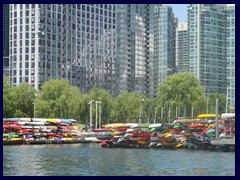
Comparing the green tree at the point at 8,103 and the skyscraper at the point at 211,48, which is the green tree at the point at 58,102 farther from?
the skyscraper at the point at 211,48

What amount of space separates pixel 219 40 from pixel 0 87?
72.9 metres

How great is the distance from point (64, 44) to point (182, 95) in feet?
65.5

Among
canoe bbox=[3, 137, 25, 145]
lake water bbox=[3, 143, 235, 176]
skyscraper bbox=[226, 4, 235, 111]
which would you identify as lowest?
canoe bbox=[3, 137, 25, 145]

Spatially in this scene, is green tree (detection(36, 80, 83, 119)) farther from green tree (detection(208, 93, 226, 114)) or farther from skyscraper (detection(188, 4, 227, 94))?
skyscraper (detection(188, 4, 227, 94))

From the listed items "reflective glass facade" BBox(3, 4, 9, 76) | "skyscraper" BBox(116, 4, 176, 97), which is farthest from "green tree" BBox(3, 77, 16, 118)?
"skyscraper" BBox(116, 4, 176, 97)

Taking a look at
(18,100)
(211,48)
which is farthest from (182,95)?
(211,48)

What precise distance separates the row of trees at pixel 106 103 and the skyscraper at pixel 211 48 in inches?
785

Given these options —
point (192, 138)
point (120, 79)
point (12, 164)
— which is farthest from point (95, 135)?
point (120, 79)

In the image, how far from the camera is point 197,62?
8662cm

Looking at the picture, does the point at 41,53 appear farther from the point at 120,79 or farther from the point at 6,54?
the point at 120,79

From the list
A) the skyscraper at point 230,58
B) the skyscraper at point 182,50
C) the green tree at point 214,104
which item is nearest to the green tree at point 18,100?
the green tree at point 214,104

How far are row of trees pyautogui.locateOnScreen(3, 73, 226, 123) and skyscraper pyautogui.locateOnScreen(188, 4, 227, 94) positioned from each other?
19944mm

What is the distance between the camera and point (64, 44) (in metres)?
78.1

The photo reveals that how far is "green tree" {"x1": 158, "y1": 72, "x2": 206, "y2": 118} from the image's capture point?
6253cm
